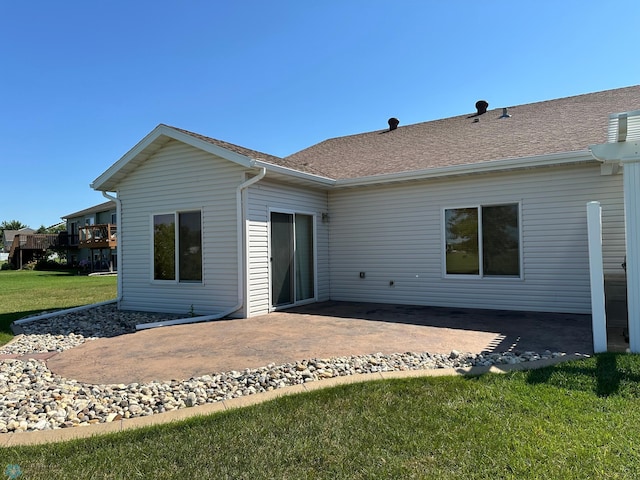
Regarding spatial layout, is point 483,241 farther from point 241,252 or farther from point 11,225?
point 11,225

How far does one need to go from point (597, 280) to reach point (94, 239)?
27.1 metres

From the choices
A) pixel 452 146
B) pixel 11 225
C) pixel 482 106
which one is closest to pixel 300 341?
pixel 452 146

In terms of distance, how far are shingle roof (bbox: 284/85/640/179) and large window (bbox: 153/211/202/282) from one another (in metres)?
2.62

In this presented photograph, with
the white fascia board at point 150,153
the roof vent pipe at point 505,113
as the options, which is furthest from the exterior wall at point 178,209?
the roof vent pipe at point 505,113

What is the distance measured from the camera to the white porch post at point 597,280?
4.50 meters

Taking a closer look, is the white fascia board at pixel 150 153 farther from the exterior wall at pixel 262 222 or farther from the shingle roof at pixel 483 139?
the shingle roof at pixel 483 139

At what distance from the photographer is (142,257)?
8.78 metres

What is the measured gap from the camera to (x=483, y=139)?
938cm

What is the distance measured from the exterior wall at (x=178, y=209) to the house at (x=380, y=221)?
3 cm

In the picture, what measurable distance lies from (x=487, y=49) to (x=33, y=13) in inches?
443

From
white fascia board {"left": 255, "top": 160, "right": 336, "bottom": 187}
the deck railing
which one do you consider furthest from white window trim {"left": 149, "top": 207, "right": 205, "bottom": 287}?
the deck railing

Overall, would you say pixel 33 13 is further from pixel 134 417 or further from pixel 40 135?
pixel 40 135

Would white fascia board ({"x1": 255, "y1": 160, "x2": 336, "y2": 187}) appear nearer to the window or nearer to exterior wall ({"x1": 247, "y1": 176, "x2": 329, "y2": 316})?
exterior wall ({"x1": 247, "y1": 176, "x2": 329, "y2": 316})

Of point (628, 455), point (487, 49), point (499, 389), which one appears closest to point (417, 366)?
point (499, 389)
